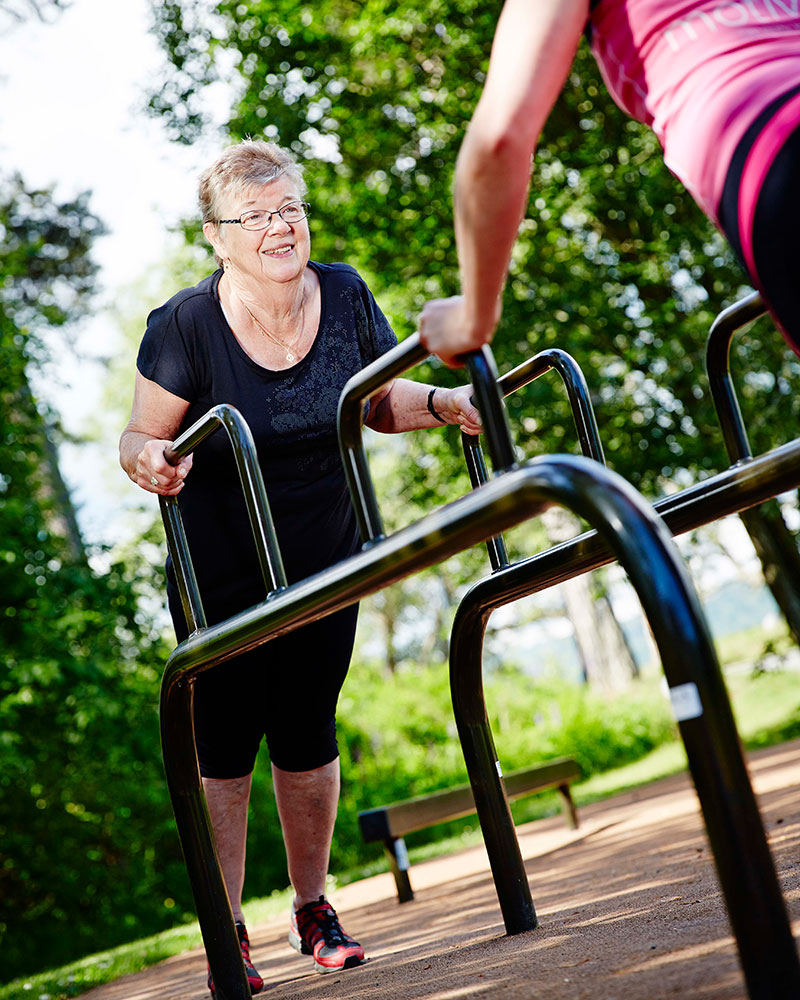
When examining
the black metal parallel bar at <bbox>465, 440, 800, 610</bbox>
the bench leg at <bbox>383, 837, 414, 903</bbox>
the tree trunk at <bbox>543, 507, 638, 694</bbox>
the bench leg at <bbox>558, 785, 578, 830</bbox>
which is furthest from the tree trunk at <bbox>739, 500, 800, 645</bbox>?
the black metal parallel bar at <bbox>465, 440, 800, 610</bbox>

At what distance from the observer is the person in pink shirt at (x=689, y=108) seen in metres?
1.37

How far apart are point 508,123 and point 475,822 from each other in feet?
39.6

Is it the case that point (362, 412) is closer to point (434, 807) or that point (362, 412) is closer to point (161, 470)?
point (161, 470)

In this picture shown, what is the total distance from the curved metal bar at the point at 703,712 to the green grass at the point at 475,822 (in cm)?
42

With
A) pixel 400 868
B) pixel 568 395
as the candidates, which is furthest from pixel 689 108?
pixel 400 868

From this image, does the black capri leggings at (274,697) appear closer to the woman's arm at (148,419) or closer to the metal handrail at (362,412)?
the woman's arm at (148,419)

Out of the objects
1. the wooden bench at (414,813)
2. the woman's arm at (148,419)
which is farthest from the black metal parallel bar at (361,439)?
the wooden bench at (414,813)

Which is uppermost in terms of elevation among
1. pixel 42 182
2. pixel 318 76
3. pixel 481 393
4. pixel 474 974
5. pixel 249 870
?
pixel 42 182

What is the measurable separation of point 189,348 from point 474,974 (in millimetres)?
1619

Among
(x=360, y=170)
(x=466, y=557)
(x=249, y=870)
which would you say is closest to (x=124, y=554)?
(x=466, y=557)

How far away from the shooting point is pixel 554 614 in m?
35.5

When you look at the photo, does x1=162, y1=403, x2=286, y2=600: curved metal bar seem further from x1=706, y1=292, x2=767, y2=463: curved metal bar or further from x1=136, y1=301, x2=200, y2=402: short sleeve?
x1=706, y1=292, x2=767, y2=463: curved metal bar

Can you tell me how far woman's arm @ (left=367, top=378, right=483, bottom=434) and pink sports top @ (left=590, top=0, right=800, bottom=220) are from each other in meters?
1.17

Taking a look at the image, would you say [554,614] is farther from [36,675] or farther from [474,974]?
[474,974]
